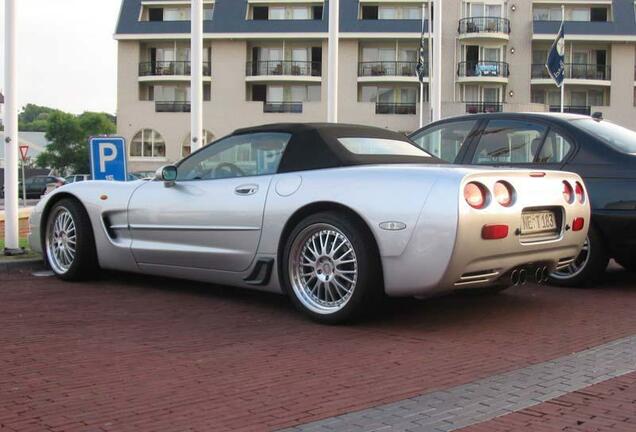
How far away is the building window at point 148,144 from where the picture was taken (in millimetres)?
52344

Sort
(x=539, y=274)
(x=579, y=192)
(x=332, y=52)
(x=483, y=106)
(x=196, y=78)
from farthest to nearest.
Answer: (x=483, y=106), (x=332, y=52), (x=196, y=78), (x=579, y=192), (x=539, y=274)

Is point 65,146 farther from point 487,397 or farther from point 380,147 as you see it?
point 487,397

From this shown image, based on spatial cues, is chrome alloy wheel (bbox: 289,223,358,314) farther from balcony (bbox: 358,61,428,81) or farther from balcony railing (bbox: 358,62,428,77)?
balcony railing (bbox: 358,62,428,77)

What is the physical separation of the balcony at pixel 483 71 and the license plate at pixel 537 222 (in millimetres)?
46261

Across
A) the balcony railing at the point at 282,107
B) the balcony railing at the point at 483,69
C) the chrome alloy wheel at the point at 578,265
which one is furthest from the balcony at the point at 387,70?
the chrome alloy wheel at the point at 578,265

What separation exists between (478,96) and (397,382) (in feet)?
161

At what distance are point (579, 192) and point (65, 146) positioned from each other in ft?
267

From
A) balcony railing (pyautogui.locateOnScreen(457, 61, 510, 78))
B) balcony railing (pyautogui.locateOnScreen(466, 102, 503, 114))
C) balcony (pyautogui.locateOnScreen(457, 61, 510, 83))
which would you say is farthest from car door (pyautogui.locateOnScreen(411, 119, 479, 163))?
balcony railing (pyautogui.locateOnScreen(457, 61, 510, 78))

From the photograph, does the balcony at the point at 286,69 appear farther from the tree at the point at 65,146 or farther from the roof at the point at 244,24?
the tree at the point at 65,146

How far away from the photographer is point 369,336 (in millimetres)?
5047

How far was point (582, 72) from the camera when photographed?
167 ft

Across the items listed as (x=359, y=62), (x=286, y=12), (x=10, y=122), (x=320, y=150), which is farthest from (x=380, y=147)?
(x=286, y=12)

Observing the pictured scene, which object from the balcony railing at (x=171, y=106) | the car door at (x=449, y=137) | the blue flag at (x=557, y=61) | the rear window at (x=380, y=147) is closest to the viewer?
the rear window at (x=380, y=147)

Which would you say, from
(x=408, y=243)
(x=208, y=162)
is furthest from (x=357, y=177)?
(x=208, y=162)
